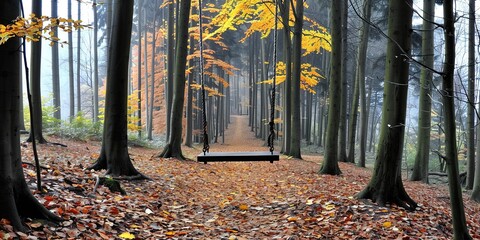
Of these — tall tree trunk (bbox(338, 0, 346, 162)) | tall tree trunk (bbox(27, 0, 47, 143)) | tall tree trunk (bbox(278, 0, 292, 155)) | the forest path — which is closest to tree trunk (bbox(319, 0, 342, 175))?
tall tree trunk (bbox(338, 0, 346, 162))

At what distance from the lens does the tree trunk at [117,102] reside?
731cm

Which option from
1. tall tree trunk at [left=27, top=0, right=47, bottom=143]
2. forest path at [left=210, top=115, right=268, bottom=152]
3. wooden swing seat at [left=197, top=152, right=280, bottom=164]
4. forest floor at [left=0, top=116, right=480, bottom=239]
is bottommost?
forest path at [left=210, top=115, right=268, bottom=152]

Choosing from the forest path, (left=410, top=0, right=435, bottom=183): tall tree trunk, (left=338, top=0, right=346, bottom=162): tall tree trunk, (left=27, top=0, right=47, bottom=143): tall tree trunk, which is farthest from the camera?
the forest path

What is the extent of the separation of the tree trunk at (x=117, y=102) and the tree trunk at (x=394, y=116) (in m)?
4.52

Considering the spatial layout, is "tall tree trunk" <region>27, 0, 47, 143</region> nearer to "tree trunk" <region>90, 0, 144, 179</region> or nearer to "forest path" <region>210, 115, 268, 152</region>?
"tree trunk" <region>90, 0, 144, 179</region>

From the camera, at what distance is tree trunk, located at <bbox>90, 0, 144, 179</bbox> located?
7309 mm

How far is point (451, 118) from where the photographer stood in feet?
13.1

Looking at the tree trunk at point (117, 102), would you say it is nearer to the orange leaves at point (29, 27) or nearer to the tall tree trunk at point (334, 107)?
the orange leaves at point (29, 27)

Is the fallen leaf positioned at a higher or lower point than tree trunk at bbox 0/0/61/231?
lower

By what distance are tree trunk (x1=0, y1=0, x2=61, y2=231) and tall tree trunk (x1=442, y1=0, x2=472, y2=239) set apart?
4357 mm

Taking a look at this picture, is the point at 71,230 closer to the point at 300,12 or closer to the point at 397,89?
the point at 397,89

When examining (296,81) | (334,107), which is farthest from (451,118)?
(296,81)

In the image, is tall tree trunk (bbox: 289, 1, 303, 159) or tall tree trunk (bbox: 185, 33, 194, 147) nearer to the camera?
tall tree trunk (bbox: 289, 1, 303, 159)

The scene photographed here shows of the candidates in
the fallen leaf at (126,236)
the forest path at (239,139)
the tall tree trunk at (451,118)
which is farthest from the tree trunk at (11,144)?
the forest path at (239,139)
